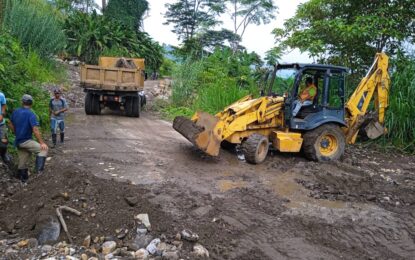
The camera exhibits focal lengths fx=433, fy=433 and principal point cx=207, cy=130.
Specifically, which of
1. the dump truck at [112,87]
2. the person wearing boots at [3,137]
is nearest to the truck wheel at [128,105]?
the dump truck at [112,87]

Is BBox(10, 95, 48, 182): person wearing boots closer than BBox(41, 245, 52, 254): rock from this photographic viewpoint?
No

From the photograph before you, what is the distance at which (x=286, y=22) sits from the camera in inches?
509

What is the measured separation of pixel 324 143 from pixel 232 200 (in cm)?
366

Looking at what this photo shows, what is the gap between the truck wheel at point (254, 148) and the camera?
817cm

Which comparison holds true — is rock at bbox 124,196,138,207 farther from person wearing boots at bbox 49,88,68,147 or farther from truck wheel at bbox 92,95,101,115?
truck wheel at bbox 92,95,101,115

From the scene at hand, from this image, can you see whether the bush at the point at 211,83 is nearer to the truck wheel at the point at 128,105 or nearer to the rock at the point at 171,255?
the truck wheel at the point at 128,105

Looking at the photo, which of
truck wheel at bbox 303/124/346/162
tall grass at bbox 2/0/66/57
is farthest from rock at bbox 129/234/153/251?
tall grass at bbox 2/0/66/57

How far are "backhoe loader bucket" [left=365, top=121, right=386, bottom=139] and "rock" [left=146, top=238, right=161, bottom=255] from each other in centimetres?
703

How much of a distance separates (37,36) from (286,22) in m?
11.5

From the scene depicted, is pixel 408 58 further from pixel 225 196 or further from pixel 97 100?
→ pixel 97 100

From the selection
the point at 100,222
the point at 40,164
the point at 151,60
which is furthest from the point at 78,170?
the point at 151,60

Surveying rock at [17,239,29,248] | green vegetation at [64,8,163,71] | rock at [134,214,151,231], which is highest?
green vegetation at [64,8,163,71]

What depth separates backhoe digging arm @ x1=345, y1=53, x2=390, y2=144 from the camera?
32.2 feet

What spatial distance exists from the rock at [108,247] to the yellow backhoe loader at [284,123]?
3357 mm
